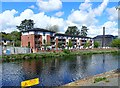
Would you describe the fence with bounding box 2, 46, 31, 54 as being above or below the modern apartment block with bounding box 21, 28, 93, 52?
below

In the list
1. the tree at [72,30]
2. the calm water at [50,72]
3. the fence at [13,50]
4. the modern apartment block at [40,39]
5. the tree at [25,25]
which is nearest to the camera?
the calm water at [50,72]

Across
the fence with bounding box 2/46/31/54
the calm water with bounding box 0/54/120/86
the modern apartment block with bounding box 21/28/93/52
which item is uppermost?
the modern apartment block with bounding box 21/28/93/52

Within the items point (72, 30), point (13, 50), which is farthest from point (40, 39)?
point (72, 30)

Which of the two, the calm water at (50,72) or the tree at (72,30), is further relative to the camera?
the tree at (72,30)

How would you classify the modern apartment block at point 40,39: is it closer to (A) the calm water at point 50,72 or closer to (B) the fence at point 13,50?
(B) the fence at point 13,50

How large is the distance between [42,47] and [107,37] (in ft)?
365

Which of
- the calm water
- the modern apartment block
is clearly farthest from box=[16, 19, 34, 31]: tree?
the calm water

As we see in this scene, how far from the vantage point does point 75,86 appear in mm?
17297

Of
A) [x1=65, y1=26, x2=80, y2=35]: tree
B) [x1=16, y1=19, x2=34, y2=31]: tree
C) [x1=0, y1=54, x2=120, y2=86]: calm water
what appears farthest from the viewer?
[x1=65, y1=26, x2=80, y2=35]: tree

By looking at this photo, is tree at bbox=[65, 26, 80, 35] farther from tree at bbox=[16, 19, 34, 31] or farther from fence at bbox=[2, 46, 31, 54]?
fence at bbox=[2, 46, 31, 54]

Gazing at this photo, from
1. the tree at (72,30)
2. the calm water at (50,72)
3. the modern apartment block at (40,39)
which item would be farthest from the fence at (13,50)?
→ the tree at (72,30)

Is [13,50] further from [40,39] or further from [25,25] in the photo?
[25,25]

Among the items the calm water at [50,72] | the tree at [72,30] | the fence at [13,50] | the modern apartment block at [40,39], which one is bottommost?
the calm water at [50,72]

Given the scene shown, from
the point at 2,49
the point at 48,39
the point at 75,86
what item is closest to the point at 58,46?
the point at 48,39
